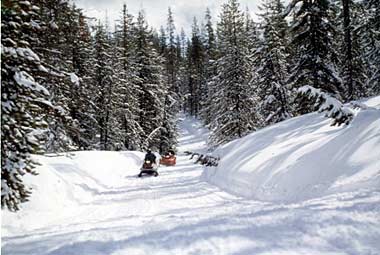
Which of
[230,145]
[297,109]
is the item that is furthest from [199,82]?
[230,145]

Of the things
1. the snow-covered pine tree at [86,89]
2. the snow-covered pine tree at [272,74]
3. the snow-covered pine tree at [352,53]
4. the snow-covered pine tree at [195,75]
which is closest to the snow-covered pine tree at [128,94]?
the snow-covered pine tree at [86,89]

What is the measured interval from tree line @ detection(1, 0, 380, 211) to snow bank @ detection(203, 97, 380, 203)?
1416 millimetres

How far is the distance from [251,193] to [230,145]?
914cm

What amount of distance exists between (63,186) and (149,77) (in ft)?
100

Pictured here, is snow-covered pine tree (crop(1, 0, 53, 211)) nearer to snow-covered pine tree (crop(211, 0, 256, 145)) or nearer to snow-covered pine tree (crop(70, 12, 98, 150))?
snow-covered pine tree (crop(70, 12, 98, 150))

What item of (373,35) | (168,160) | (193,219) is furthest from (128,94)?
(193,219)

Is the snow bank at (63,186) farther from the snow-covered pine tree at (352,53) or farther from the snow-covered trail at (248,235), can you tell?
the snow-covered pine tree at (352,53)

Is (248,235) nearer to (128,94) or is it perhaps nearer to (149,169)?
(149,169)

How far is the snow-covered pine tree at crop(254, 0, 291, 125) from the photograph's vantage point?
3094cm

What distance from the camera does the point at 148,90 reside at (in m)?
43.0

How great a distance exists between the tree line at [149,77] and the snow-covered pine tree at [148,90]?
105 millimetres

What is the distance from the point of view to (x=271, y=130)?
20.1 meters

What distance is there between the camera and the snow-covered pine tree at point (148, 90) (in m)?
43.1

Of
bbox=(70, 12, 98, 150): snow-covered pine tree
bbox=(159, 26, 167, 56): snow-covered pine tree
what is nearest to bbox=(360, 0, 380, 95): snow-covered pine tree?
bbox=(70, 12, 98, 150): snow-covered pine tree
